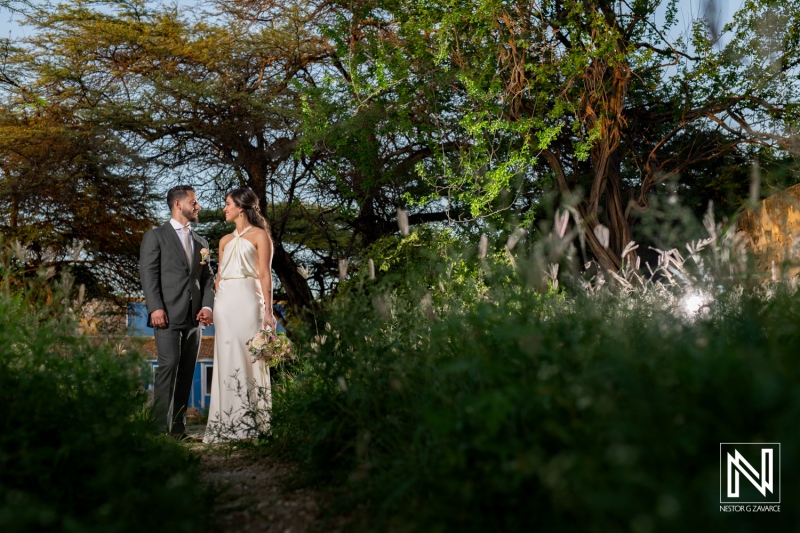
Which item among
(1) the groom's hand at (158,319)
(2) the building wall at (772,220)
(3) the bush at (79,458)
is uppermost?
(2) the building wall at (772,220)

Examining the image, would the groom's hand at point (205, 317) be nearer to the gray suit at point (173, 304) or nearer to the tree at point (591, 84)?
the gray suit at point (173, 304)

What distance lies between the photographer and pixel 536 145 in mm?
9844

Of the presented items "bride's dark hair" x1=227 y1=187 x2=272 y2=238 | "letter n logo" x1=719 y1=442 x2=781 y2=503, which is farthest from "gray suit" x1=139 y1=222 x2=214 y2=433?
"letter n logo" x1=719 y1=442 x2=781 y2=503

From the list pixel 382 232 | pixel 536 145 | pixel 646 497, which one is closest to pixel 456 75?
pixel 536 145

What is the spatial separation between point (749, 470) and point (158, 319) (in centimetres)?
475

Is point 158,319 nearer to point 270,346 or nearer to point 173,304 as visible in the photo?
point 173,304

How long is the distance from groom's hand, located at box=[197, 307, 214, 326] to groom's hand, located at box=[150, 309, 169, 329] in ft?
1.03

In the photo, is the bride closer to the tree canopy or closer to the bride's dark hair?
the bride's dark hair

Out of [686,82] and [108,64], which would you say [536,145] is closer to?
[686,82]

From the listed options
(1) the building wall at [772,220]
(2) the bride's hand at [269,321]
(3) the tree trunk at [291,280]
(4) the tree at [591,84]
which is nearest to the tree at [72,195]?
(3) the tree trunk at [291,280]

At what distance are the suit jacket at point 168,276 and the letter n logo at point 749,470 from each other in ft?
15.7

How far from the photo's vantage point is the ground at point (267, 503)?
8.82 feet

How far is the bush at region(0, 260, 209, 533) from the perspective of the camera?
7.29 feet

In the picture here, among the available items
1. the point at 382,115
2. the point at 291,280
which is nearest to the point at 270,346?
the point at 382,115
